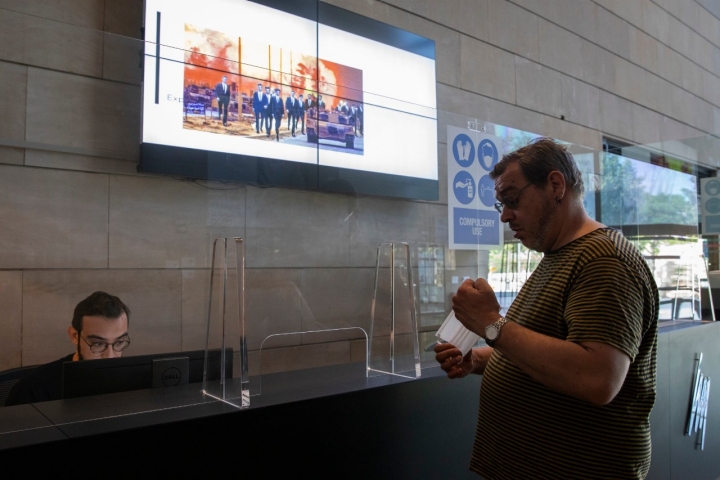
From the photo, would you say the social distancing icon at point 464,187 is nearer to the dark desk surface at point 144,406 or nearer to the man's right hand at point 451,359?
the dark desk surface at point 144,406

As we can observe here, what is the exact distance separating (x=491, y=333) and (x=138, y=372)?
1222 millimetres

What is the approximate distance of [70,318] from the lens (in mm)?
2004

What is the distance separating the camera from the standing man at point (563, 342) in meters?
1.45

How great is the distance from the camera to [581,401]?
1569 millimetres

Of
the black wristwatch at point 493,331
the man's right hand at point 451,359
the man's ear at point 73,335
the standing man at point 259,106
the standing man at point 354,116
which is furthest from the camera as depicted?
the standing man at point 354,116

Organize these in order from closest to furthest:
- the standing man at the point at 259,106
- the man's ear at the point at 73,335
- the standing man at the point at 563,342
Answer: the standing man at the point at 563,342
the man's ear at the point at 73,335
the standing man at the point at 259,106

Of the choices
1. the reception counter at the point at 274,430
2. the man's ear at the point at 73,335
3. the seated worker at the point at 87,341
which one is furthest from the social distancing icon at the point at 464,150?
the man's ear at the point at 73,335

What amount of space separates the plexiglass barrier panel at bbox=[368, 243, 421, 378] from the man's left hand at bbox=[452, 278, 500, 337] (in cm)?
85

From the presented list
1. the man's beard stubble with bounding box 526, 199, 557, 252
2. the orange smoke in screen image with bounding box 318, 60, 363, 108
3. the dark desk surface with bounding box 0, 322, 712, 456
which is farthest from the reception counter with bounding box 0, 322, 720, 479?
the orange smoke in screen image with bounding box 318, 60, 363, 108

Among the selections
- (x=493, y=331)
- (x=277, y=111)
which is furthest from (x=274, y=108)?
(x=493, y=331)

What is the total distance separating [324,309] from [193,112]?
0.96m

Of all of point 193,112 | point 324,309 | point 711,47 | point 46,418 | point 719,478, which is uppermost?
point 711,47

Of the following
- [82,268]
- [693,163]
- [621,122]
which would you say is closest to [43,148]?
[82,268]

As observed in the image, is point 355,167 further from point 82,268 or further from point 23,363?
point 23,363
